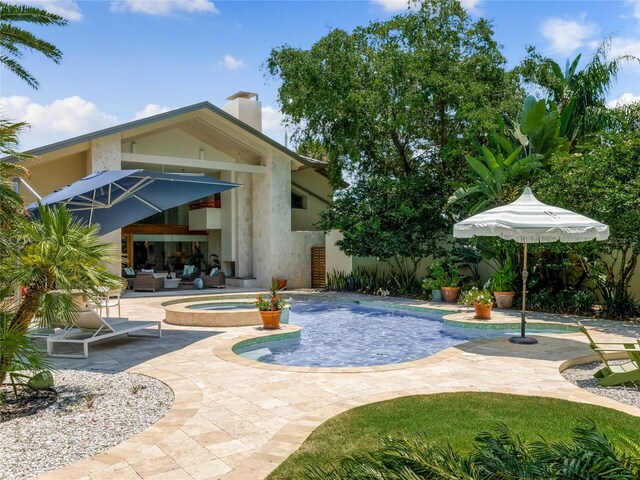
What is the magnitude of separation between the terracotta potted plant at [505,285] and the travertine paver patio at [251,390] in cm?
482

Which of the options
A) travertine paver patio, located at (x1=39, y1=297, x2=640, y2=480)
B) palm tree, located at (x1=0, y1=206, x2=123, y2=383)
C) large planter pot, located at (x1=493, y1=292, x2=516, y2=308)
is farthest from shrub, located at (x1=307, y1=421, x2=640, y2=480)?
large planter pot, located at (x1=493, y1=292, x2=516, y2=308)

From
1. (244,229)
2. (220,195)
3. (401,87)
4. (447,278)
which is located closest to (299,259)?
(244,229)

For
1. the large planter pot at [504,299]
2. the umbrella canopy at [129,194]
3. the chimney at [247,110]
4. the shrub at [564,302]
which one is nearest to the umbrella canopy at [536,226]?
the umbrella canopy at [129,194]

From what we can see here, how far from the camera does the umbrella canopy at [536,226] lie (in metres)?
9.52

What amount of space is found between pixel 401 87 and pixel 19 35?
13.7m

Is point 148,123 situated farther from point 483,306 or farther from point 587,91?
point 587,91

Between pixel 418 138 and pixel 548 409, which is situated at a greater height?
pixel 418 138

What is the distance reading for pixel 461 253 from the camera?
19531mm

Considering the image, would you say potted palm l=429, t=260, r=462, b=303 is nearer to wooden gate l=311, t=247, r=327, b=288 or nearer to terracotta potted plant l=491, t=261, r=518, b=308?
terracotta potted plant l=491, t=261, r=518, b=308

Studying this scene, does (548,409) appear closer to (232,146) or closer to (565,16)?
(565,16)

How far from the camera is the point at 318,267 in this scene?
83.9ft

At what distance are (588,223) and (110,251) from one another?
27.4ft

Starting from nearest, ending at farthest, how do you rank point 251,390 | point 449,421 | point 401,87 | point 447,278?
point 449,421
point 251,390
point 447,278
point 401,87

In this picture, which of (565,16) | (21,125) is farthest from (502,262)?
(21,125)
